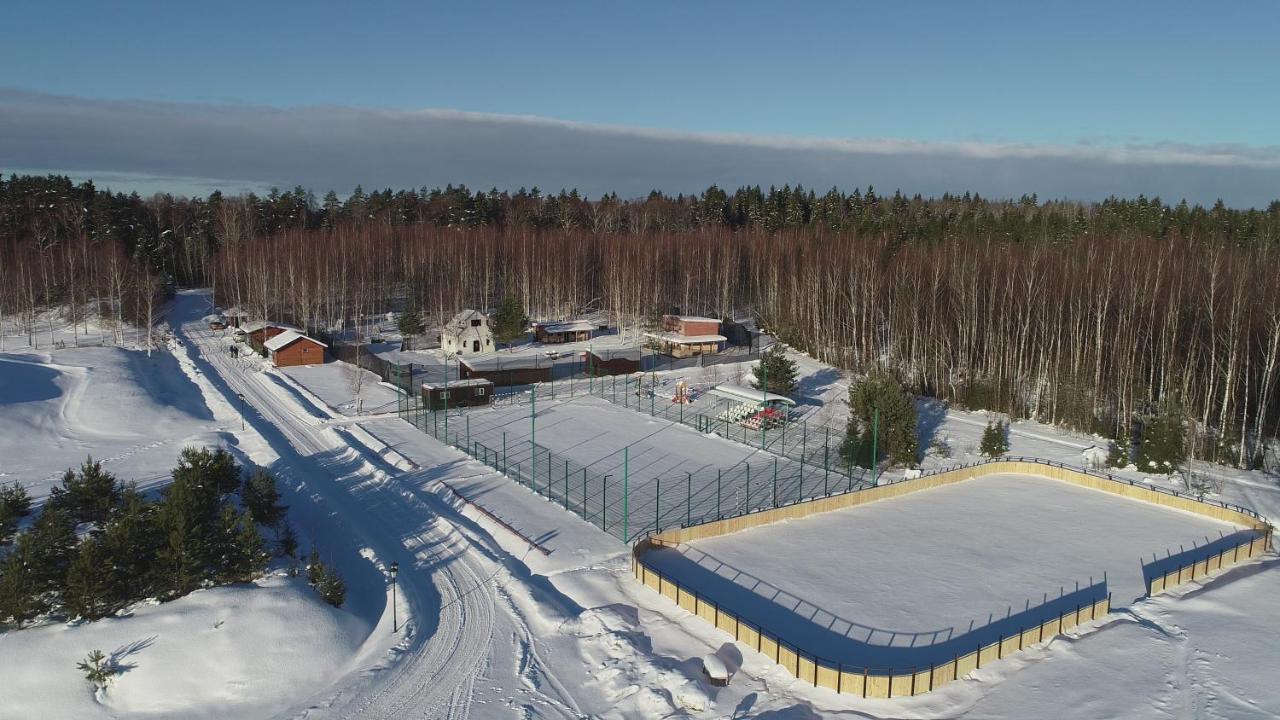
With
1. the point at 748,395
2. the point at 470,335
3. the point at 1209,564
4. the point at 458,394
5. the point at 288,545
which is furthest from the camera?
the point at 470,335

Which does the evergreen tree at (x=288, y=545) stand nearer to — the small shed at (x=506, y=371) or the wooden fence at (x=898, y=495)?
the wooden fence at (x=898, y=495)

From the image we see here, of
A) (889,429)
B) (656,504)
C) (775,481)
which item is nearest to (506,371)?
(656,504)

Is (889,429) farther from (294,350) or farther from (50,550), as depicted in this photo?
(294,350)

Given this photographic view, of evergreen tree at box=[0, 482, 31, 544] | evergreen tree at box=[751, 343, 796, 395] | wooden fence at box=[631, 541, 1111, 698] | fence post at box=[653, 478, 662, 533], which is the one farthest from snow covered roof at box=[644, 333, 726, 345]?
evergreen tree at box=[0, 482, 31, 544]

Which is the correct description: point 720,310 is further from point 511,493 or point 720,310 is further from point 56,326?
point 56,326

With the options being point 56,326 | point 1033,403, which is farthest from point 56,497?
point 56,326

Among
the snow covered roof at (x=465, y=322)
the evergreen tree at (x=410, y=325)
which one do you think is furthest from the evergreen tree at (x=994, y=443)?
the evergreen tree at (x=410, y=325)
